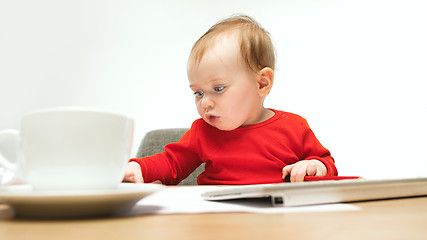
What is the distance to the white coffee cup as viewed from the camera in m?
0.35

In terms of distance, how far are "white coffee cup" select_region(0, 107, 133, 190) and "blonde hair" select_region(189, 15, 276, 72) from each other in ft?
2.25

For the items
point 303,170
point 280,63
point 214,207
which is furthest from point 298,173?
point 280,63

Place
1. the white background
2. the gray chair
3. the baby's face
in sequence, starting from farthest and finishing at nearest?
the white background
the gray chair
the baby's face

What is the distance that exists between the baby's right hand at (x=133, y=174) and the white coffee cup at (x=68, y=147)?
0.50m

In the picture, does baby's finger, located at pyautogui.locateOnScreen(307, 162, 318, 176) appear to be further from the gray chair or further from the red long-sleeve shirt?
the gray chair

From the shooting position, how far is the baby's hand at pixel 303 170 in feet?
2.72

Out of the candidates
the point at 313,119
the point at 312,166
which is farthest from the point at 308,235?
the point at 313,119

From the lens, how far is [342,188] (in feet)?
1.39

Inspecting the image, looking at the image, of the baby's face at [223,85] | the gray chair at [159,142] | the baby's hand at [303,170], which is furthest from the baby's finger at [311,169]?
the gray chair at [159,142]

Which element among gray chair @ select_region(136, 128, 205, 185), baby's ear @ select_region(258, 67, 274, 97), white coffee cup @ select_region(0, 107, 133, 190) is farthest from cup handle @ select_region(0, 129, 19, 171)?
gray chair @ select_region(136, 128, 205, 185)

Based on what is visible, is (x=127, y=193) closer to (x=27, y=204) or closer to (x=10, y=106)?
(x=27, y=204)

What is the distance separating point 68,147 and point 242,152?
744mm

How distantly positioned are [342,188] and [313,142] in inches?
26.5

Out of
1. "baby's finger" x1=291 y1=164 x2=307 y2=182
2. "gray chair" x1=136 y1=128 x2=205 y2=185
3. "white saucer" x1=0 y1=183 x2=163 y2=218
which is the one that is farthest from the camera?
"gray chair" x1=136 y1=128 x2=205 y2=185
